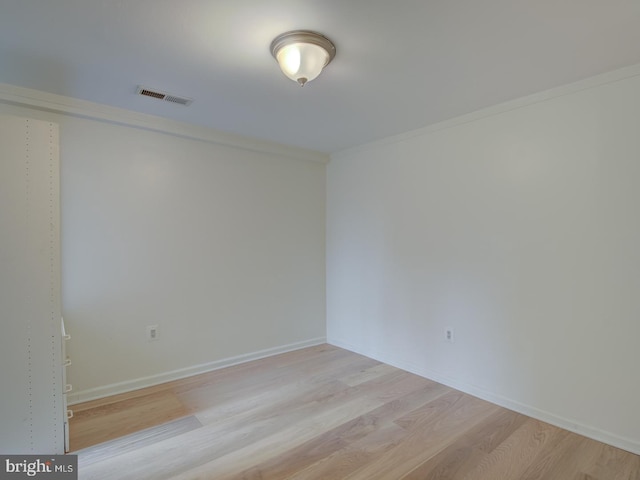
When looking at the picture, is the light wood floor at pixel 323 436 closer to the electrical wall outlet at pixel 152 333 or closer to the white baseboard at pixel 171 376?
the white baseboard at pixel 171 376

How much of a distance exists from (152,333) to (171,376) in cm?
43

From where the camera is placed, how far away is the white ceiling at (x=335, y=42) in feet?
5.10

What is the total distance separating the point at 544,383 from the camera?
7.91 ft

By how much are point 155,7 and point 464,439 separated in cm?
290

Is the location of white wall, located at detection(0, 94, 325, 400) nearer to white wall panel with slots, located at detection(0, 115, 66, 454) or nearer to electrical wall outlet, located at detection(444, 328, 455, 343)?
white wall panel with slots, located at detection(0, 115, 66, 454)

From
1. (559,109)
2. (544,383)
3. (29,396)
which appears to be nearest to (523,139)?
(559,109)

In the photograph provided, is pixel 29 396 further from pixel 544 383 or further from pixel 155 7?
pixel 544 383

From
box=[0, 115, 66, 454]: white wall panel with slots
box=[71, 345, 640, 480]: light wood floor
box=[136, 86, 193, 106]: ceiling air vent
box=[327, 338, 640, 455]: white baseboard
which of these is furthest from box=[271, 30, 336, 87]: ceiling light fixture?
box=[327, 338, 640, 455]: white baseboard

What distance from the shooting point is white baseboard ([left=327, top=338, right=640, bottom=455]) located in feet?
6.86

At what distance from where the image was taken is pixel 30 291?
6.03 ft

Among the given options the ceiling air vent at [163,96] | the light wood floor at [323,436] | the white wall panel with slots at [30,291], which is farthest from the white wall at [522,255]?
the white wall panel with slots at [30,291]

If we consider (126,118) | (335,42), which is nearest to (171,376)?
(126,118)

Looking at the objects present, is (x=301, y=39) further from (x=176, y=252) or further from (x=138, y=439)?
(x=138, y=439)

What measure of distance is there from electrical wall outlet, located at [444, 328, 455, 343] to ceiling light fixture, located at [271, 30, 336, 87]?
2.31 meters
